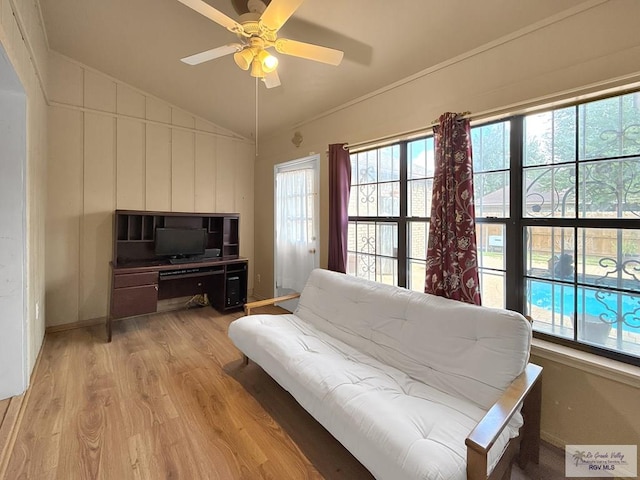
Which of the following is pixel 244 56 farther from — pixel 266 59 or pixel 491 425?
pixel 491 425

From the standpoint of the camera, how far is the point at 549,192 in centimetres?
192

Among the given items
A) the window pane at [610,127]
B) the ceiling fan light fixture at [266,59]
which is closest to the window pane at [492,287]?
the window pane at [610,127]

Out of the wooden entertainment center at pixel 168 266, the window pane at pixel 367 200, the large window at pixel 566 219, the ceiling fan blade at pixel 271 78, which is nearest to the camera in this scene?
the large window at pixel 566 219

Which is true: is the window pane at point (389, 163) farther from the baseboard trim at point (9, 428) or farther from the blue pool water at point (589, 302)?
the baseboard trim at point (9, 428)

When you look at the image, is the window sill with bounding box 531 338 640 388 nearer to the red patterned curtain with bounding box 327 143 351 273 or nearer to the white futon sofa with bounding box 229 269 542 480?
the white futon sofa with bounding box 229 269 542 480

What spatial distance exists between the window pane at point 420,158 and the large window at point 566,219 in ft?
0.07

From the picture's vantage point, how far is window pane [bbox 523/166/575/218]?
6.07 ft

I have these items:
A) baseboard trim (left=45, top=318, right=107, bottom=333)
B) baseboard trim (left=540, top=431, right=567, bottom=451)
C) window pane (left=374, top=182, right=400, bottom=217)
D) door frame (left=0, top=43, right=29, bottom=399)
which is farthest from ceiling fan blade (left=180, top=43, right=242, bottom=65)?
baseboard trim (left=45, top=318, right=107, bottom=333)

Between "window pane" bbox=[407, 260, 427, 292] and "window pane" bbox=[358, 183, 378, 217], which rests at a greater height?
"window pane" bbox=[358, 183, 378, 217]

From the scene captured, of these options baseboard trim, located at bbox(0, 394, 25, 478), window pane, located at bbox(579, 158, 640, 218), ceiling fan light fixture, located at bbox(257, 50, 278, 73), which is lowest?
baseboard trim, located at bbox(0, 394, 25, 478)

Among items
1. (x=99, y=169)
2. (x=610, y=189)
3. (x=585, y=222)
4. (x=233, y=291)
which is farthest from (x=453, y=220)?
(x=99, y=169)

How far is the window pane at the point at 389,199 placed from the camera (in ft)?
9.25

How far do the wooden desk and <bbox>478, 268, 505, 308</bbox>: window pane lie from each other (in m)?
2.88

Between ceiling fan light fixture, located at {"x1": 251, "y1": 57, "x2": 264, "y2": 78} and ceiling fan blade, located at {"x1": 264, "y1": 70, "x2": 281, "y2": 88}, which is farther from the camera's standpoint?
ceiling fan blade, located at {"x1": 264, "y1": 70, "x2": 281, "y2": 88}
